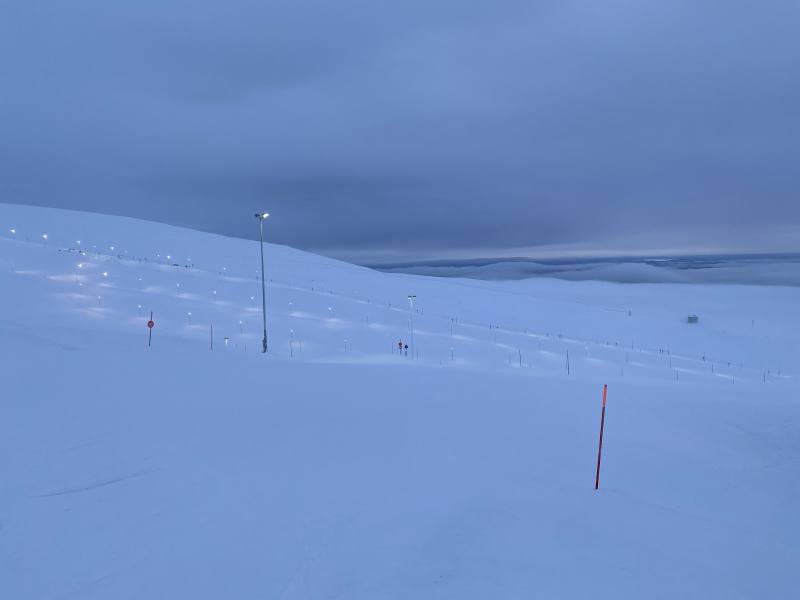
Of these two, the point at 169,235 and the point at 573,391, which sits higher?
the point at 169,235

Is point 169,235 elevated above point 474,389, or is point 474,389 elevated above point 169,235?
point 169,235

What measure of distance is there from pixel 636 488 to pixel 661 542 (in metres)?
2.49

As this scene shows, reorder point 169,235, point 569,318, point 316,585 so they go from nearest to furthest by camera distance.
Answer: point 316,585, point 569,318, point 169,235

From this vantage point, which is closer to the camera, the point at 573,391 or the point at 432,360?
the point at 573,391

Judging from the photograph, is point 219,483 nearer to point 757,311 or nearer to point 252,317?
point 252,317

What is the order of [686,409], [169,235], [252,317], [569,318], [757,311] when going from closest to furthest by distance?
[686,409], [252,317], [569,318], [757,311], [169,235]

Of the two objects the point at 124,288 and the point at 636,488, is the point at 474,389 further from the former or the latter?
the point at 124,288

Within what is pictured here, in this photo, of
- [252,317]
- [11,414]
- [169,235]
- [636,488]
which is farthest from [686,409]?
[169,235]

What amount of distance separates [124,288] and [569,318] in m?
36.6

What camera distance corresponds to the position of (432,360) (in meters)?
23.9

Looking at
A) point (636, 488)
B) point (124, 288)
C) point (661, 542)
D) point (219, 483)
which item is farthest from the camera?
point (124, 288)

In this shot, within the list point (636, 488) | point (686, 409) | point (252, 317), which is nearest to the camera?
point (636, 488)

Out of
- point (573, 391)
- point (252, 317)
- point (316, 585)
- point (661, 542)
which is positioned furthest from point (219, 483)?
point (252, 317)

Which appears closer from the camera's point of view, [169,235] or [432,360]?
[432,360]
